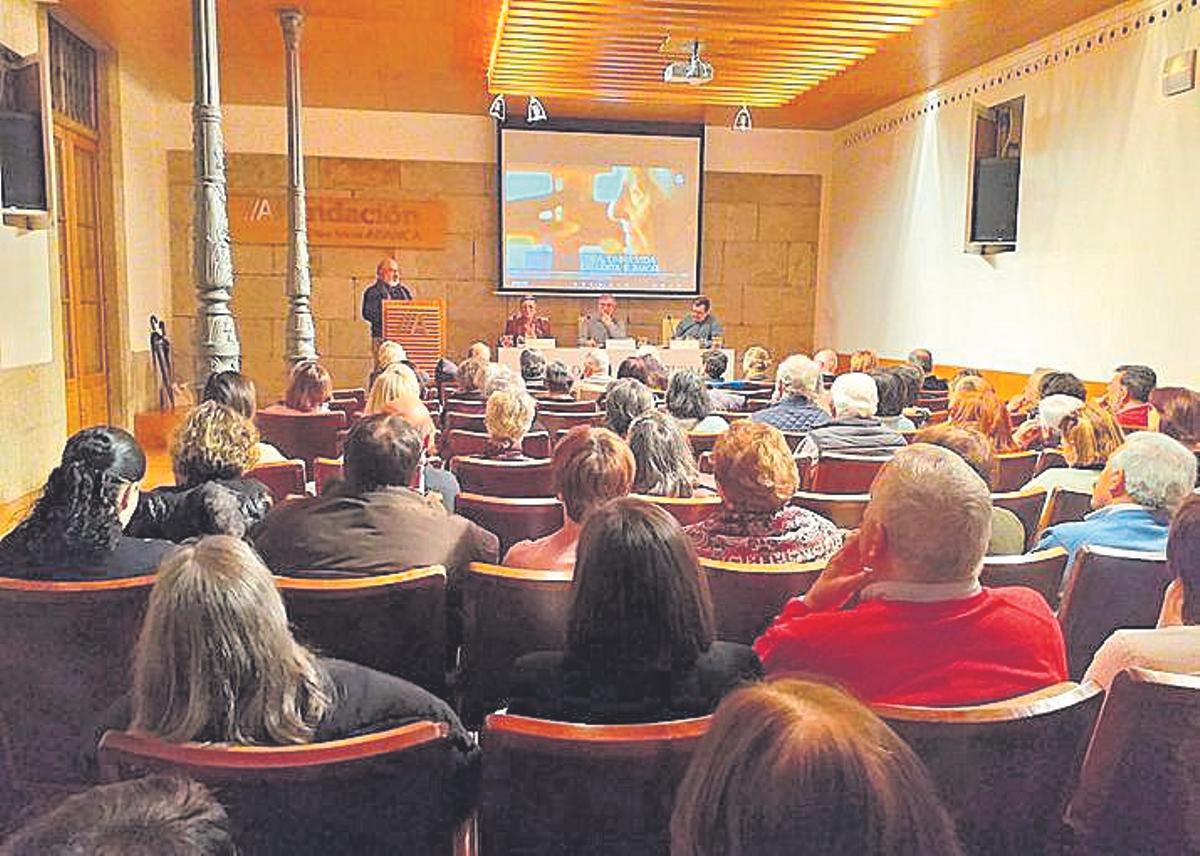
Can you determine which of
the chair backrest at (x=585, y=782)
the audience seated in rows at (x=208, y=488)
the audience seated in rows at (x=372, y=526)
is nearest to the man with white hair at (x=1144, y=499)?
the audience seated in rows at (x=372, y=526)

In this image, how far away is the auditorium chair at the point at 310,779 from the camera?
1.24 m

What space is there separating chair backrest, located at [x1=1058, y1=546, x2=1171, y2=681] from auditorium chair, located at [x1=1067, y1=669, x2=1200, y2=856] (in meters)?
0.84

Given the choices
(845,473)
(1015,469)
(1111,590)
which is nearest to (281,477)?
(845,473)

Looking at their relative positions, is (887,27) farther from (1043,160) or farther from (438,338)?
(438,338)

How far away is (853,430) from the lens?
14.4 feet

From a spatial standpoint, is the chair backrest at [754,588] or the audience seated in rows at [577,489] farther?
the audience seated in rows at [577,489]

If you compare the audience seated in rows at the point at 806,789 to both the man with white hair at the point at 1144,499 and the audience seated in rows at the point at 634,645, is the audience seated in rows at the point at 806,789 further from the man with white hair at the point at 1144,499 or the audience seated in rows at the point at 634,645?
the man with white hair at the point at 1144,499

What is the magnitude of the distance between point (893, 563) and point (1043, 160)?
7.71m

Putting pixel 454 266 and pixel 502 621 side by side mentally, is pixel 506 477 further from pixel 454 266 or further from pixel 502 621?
pixel 454 266

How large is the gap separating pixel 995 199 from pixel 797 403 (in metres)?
5.19

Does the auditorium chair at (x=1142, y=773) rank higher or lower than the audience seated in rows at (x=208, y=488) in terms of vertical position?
lower

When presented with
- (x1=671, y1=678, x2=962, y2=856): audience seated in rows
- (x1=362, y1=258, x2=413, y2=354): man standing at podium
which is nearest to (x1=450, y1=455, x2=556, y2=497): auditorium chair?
(x1=671, y1=678, x2=962, y2=856): audience seated in rows

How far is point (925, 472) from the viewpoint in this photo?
6.00 ft

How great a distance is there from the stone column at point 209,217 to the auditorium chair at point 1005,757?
177 inches
